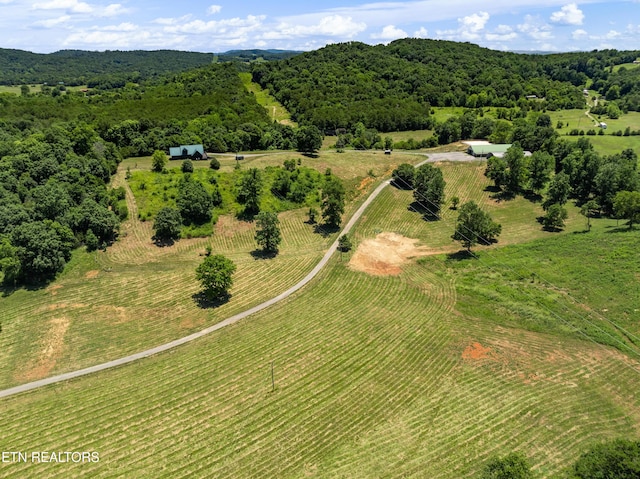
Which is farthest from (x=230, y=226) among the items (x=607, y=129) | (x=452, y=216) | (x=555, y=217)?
(x=607, y=129)

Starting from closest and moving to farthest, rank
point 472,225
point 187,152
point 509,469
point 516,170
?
point 509,469
point 472,225
point 516,170
point 187,152

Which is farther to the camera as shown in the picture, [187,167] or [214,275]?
[187,167]

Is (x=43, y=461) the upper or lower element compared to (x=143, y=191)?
lower

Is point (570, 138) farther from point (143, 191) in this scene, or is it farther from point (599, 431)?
point (143, 191)

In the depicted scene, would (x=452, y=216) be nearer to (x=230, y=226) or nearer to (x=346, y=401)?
A: (x=230, y=226)

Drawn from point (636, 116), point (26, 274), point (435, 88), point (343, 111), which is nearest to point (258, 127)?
point (343, 111)

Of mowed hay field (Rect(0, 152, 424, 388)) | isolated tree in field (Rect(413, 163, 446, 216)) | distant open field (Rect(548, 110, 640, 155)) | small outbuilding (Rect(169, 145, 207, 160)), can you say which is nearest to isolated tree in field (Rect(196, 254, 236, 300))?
mowed hay field (Rect(0, 152, 424, 388))
